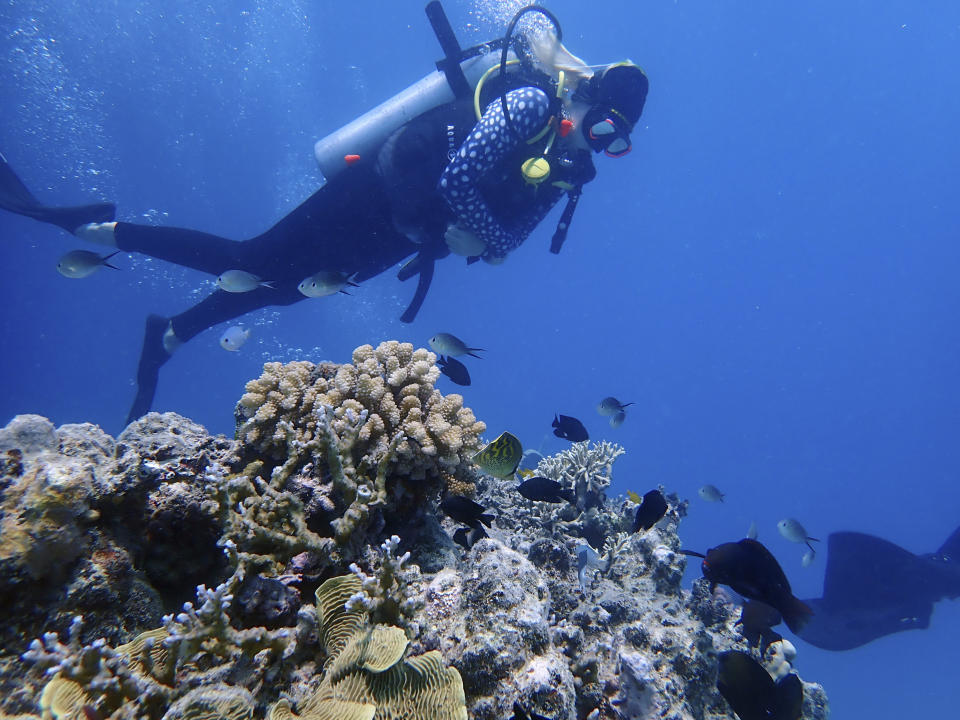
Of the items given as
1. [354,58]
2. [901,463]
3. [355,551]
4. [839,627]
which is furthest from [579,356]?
[355,551]

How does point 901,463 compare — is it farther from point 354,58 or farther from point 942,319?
point 354,58

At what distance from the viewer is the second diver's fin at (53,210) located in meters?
7.86

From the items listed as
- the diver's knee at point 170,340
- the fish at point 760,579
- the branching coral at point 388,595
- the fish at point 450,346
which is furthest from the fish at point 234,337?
the fish at point 760,579

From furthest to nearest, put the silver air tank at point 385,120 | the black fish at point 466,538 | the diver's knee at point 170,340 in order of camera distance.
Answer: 1. the diver's knee at point 170,340
2. the silver air tank at point 385,120
3. the black fish at point 466,538

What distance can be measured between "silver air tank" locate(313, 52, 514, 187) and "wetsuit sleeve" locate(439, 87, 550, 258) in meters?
1.66

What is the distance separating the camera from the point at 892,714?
43.1 meters

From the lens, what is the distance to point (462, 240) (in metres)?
6.05

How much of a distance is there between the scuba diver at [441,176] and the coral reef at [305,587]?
299cm

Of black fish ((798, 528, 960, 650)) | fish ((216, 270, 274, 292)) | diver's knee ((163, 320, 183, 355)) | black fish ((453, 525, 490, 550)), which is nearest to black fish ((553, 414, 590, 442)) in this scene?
black fish ((453, 525, 490, 550))

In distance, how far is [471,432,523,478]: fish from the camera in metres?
3.29

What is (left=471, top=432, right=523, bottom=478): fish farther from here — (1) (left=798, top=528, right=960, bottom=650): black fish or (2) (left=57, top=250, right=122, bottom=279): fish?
(1) (left=798, top=528, right=960, bottom=650): black fish

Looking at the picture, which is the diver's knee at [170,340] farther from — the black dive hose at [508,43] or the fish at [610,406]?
the fish at [610,406]

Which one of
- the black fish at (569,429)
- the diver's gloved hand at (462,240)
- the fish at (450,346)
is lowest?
the black fish at (569,429)

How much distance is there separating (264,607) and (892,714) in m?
64.5
